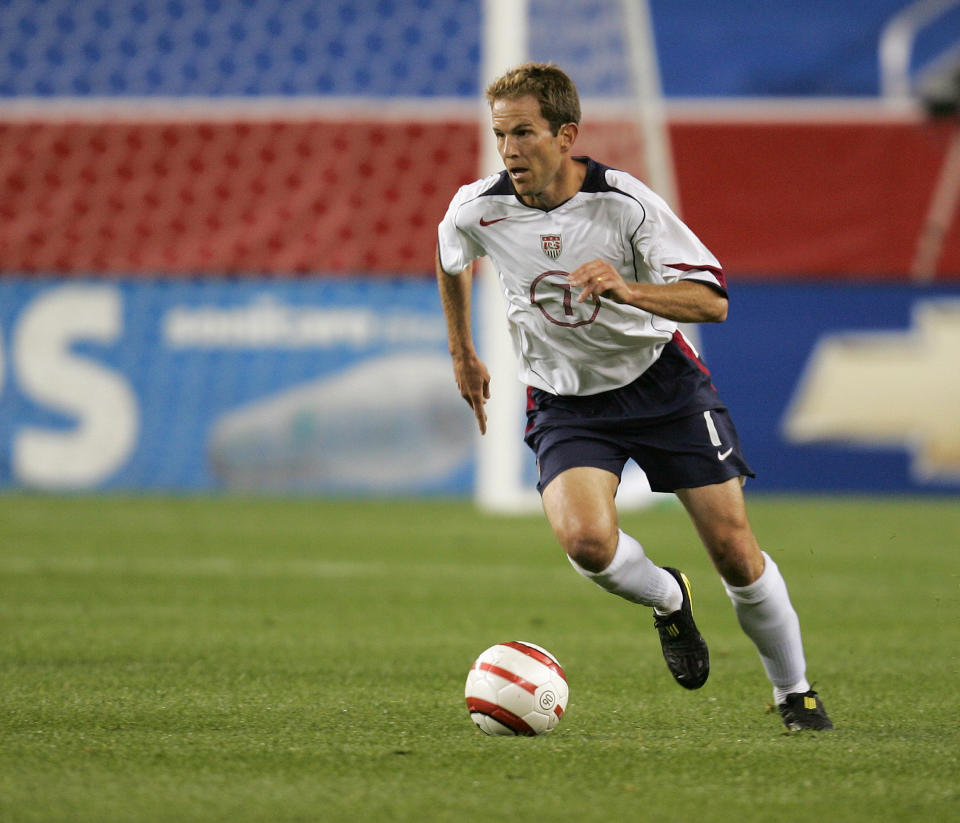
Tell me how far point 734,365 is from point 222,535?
16.6ft

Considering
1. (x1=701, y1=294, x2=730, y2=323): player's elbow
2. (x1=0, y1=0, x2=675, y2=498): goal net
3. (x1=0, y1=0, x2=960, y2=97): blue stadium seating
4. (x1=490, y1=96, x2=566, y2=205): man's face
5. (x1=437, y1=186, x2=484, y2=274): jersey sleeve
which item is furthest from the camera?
(x1=0, y1=0, x2=960, y2=97): blue stadium seating

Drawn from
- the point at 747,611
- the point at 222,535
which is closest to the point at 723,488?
the point at 747,611

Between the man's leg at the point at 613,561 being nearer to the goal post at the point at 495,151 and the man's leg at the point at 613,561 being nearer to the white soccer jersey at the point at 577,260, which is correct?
the white soccer jersey at the point at 577,260

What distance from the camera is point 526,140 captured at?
416cm

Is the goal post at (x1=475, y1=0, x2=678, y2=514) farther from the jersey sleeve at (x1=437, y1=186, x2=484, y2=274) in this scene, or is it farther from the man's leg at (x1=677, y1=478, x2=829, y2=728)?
the man's leg at (x1=677, y1=478, x2=829, y2=728)

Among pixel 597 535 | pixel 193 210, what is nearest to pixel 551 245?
pixel 597 535

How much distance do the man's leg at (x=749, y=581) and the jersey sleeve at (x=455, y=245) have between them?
3.00ft

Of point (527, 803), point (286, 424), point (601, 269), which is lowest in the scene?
point (527, 803)

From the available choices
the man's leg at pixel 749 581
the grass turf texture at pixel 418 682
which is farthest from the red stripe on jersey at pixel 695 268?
the grass turf texture at pixel 418 682

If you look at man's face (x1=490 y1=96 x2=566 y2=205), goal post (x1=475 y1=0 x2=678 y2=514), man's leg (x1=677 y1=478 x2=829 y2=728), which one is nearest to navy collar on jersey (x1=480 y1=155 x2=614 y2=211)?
man's face (x1=490 y1=96 x2=566 y2=205)

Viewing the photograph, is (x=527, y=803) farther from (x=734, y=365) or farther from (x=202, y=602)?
(x=734, y=365)

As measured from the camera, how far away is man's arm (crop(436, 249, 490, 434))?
14.9 feet

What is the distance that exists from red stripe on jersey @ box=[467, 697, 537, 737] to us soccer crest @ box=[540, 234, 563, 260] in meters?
1.23

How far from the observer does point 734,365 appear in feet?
42.7
